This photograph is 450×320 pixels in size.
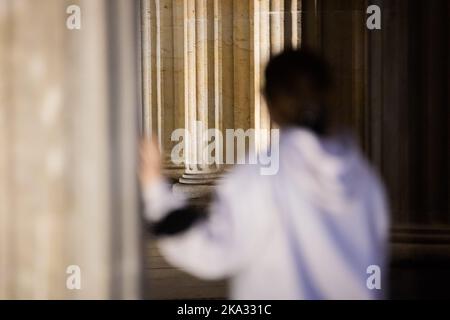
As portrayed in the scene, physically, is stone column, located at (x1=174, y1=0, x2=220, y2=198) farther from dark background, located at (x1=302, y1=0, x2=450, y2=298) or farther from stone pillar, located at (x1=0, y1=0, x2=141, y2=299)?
stone pillar, located at (x1=0, y1=0, x2=141, y2=299)

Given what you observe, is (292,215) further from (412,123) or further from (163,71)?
(163,71)

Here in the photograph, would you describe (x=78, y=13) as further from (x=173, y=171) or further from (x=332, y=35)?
(x=173, y=171)

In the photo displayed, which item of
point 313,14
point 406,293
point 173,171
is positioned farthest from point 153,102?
point 406,293

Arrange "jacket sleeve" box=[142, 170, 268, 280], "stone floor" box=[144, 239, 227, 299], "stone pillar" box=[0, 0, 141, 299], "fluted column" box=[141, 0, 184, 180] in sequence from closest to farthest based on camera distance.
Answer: "jacket sleeve" box=[142, 170, 268, 280]
"stone pillar" box=[0, 0, 141, 299]
"stone floor" box=[144, 239, 227, 299]
"fluted column" box=[141, 0, 184, 180]

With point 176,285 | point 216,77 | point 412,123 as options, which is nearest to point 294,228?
point 176,285

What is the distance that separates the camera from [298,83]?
5.73 feet

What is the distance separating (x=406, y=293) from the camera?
4438 mm

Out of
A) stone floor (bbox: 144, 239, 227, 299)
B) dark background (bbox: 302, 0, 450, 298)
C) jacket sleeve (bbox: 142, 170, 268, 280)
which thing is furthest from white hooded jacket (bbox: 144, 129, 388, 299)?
dark background (bbox: 302, 0, 450, 298)

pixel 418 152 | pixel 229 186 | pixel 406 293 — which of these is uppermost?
pixel 229 186

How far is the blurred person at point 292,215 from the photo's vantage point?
166 cm

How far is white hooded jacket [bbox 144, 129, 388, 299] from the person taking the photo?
1657mm

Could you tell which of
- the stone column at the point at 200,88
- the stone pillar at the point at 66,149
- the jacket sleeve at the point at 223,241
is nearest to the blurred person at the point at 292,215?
the jacket sleeve at the point at 223,241
